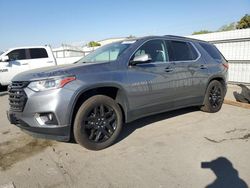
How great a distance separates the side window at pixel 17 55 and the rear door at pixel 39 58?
34cm

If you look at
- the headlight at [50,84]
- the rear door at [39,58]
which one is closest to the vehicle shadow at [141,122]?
the headlight at [50,84]

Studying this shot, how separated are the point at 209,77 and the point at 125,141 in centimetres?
264

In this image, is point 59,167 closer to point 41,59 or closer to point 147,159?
point 147,159

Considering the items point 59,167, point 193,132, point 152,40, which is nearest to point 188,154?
point 193,132

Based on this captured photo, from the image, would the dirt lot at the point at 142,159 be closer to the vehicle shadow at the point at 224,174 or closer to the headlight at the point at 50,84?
the vehicle shadow at the point at 224,174

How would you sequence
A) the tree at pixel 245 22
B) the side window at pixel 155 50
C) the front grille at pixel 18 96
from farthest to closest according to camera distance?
the tree at pixel 245 22 → the side window at pixel 155 50 → the front grille at pixel 18 96

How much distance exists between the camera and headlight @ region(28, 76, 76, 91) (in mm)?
3319

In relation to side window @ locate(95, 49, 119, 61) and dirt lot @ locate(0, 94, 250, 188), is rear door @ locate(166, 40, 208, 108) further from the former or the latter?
side window @ locate(95, 49, 119, 61)

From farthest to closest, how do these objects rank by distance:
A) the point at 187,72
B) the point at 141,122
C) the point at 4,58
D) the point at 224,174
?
the point at 4,58
the point at 141,122
the point at 187,72
the point at 224,174

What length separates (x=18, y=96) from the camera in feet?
11.5

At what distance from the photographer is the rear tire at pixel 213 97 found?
558 centimetres

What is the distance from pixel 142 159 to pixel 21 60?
9.13 m

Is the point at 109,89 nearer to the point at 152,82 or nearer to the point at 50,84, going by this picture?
the point at 152,82

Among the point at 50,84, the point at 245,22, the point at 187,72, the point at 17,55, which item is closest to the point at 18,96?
the point at 50,84
